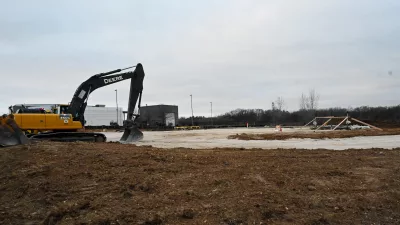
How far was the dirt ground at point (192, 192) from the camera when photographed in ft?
18.2

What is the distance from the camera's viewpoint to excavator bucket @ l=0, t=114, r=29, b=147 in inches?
490

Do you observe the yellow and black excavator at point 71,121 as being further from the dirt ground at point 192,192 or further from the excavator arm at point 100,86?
the dirt ground at point 192,192

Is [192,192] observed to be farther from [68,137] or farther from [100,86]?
[100,86]

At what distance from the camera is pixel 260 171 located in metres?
7.71

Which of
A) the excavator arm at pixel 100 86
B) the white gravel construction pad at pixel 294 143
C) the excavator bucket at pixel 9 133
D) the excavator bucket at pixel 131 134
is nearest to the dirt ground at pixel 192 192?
the excavator bucket at pixel 9 133

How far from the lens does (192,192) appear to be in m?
6.27

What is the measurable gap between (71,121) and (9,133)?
580cm

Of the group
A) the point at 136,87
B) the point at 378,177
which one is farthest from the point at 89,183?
the point at 136,87

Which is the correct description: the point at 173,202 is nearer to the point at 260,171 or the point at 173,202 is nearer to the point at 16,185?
the point at 260,171

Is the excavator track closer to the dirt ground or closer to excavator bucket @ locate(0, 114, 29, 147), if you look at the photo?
excavator bucket @ locate(0, 114, 29, 147)

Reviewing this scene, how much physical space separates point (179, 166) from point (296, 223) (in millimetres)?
3446

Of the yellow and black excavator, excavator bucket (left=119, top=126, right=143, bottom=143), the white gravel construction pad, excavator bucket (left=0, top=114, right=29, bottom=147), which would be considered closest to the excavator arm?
the yellow and black excavator

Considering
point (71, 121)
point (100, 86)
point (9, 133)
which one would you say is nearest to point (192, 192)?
point (9, 133)

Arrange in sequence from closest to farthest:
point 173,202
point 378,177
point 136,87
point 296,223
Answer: point 296,223 → point 173,202 → point 378,177 → point 136,87
